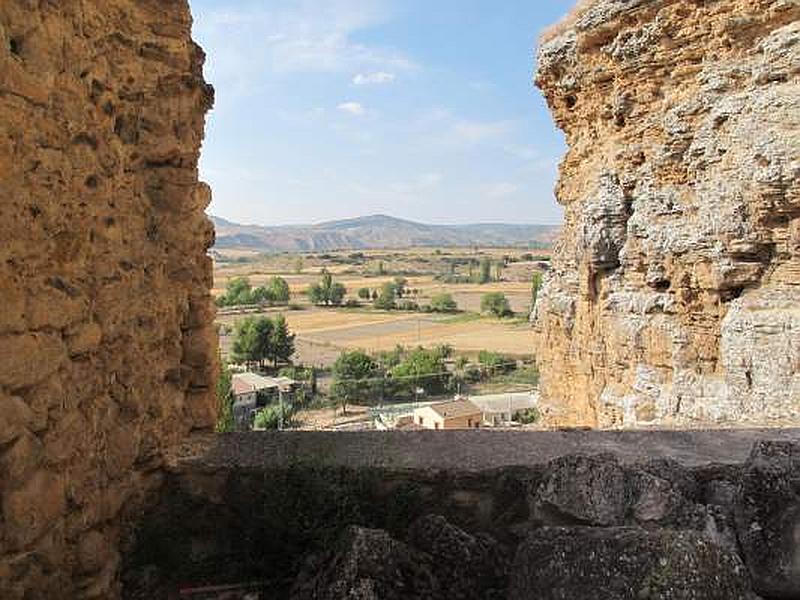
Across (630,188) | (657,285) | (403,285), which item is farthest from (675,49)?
(403,285)

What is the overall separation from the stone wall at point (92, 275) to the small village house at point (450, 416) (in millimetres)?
19735

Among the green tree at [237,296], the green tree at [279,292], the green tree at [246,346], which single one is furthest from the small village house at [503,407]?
the green tree at [279,292]

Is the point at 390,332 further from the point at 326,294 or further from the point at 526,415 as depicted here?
the point at 526,415

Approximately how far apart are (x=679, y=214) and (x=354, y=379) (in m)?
35.0

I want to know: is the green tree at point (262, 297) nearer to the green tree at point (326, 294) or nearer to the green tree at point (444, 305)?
the green tree at point (326, 294)

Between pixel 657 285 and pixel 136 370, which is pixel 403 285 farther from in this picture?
pixel 136 370

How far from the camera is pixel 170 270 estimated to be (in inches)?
113

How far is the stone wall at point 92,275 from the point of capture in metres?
1.90

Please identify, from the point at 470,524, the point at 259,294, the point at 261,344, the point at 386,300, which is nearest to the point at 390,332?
the point at 261,344

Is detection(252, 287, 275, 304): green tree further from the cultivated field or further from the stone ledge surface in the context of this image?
the stone ledge surface

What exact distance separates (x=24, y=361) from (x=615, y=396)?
29.0 ft

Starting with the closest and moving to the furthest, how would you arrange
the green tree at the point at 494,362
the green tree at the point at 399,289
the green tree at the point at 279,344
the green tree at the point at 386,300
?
1. the green tree at the point at 494,362
2. the green tree at the point at 279,344
3. the green tree at the point at 386,300
4. the green tree at the point at 399,289

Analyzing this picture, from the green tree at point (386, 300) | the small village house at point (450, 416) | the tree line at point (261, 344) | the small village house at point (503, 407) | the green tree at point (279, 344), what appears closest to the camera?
the small village house at point (450, 416)

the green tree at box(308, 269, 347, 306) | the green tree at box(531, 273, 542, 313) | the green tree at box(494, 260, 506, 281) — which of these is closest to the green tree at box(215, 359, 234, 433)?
the green tree at box(531, 273, 542, 313)
